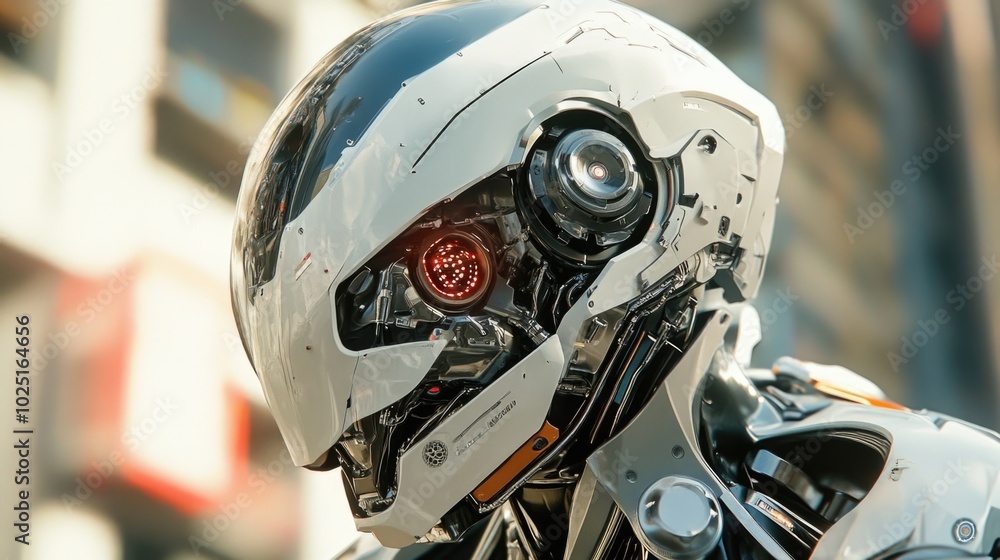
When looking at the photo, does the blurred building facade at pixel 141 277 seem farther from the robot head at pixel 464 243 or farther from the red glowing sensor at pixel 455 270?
the red glowing sensor at pixel 455 270

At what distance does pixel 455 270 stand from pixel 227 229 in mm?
1489

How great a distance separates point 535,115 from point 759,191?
287 millimetres

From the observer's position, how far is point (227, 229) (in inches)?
86.1

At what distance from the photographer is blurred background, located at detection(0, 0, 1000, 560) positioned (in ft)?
6.04

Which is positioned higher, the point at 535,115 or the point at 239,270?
the point at 535,115

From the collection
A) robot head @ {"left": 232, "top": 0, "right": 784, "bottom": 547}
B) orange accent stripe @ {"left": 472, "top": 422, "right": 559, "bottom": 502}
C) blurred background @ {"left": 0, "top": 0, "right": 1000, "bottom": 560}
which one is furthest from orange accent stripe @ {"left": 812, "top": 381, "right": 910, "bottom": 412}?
blurred background @ {"left": 0, "top": 0, "right": 1000, "bottom": 560}

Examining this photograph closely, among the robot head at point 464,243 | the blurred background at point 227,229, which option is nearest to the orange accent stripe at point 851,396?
the robot head at point 464,243

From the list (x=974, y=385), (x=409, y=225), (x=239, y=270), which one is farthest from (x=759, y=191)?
(x=974, y=385)

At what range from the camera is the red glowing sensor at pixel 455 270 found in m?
0.83

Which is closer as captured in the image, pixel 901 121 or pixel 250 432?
pixel 250 432

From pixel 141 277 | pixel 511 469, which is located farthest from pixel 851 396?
Answer: pixel 141 277

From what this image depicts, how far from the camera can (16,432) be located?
1.75 m

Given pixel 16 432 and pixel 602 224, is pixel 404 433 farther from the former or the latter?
pixel 16 432

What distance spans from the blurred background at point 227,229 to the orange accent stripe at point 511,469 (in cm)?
126
